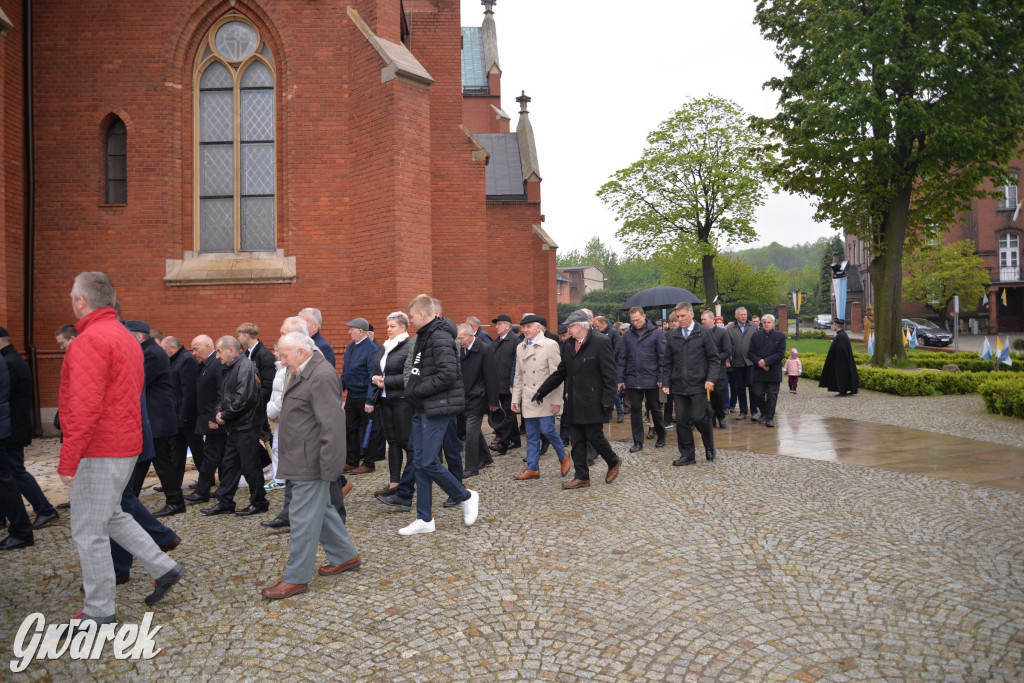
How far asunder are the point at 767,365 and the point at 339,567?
8733 millimetres

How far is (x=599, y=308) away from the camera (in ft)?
Result: 208

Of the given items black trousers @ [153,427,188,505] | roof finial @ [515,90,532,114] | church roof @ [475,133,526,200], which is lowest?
black trousers @ [153,427,188,505]

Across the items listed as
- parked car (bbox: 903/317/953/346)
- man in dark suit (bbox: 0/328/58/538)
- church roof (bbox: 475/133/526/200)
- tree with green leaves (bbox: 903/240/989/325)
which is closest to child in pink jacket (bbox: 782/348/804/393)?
church roof (bbox: 475/133/526/200)

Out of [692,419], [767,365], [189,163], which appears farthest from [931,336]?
[189,163]

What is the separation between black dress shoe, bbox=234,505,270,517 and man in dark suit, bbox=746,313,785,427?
326 inches

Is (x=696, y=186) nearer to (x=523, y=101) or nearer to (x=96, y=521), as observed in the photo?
(x=523, y=101)

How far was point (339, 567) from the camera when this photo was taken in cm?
444

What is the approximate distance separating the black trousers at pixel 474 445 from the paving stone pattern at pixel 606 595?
1293mm

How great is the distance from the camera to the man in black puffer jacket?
17.4ft

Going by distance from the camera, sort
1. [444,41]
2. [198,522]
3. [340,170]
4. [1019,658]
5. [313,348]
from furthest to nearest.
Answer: [444,41] → [340,170] → [198,522] → [313,348] → [1019,658]

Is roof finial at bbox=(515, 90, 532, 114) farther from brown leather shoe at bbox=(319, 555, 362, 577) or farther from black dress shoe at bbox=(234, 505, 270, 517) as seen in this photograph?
brown leather shoe at bbox=(319, 555, 362, 577)

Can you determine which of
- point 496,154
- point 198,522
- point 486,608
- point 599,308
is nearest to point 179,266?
point 198,522

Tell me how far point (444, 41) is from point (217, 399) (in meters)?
12.6

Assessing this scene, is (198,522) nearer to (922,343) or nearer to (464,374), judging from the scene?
(464,374)
